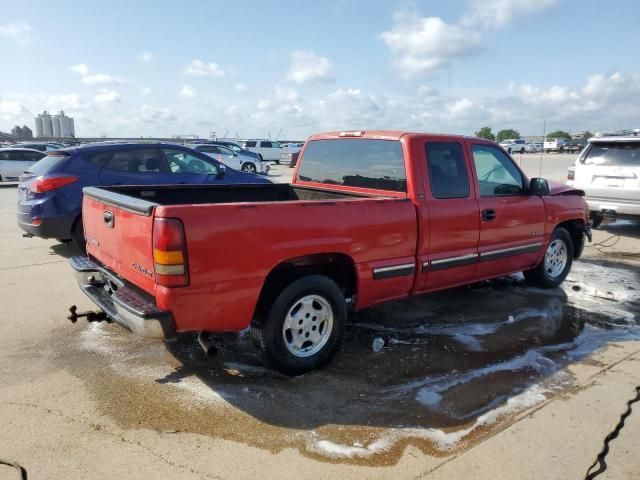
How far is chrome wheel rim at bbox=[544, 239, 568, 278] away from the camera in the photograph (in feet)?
19.8

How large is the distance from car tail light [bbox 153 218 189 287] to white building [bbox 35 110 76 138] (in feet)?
365

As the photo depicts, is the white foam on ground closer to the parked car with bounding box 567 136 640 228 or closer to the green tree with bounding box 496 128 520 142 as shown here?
the parked car with bounding box 567 136 640 228

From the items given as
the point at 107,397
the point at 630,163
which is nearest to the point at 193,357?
the point at 107,397

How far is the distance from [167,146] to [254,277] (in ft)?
18.4

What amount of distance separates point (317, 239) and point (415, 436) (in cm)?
146

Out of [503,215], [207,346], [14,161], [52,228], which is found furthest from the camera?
[14,161]

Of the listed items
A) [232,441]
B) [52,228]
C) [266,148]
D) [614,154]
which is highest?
[266,148]

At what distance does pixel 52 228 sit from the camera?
22.5 feet

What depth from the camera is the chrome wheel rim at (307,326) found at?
369 centimetres

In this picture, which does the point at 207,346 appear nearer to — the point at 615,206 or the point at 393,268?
the point at 393,268

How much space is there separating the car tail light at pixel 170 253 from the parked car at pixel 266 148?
111ft

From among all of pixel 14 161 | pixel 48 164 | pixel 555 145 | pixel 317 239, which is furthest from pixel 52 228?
pixel 555 145

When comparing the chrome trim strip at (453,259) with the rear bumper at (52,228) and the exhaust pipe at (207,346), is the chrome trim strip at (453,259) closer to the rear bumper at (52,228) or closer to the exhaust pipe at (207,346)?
the exhaust pipe at (207,346)

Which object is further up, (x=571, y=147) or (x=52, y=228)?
(x=571, y=147)
